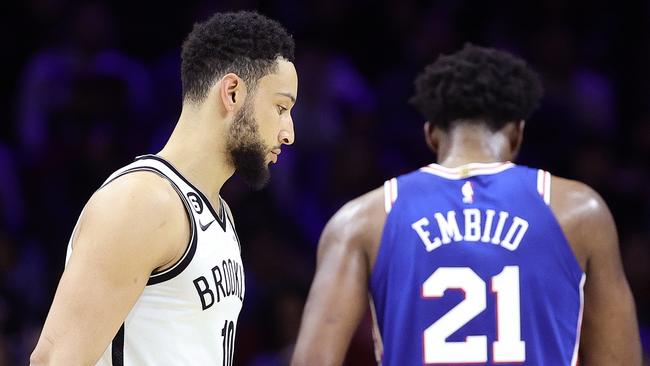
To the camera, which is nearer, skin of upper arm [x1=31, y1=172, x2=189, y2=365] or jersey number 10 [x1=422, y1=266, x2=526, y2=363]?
skin of upper arm [x1=31, y1=172, x2=189, y2=365]

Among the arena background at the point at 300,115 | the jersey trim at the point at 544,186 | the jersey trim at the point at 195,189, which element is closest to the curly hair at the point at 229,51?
the jersey trim at the point at 195,189

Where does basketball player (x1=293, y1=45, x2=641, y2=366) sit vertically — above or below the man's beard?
below

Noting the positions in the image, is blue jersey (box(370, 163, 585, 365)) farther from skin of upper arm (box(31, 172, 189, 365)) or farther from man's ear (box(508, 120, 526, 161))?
skin of upper arm (box(31, 172, 189, 365))

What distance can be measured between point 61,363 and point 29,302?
4.63 m

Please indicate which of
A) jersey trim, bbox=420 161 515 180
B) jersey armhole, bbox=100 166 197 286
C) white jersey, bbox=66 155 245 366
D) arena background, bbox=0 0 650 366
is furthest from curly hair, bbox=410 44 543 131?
arena background, bbox=0 0 650 366

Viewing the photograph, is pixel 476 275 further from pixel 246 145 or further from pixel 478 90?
pixel 246 145

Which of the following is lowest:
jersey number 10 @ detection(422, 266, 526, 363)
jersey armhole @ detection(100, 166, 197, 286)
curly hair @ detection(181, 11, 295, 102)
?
jersey number 10 @ detection(422, 266, 526, 363)

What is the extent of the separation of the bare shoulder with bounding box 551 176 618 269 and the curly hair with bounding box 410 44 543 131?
0.46 m

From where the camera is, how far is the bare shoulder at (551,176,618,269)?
11.5 feet

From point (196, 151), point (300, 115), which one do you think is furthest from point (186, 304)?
point (300, 115)

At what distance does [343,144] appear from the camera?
745 cm

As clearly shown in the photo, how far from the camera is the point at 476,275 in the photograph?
11.3 feet

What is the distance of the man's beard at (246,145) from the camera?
282 cm

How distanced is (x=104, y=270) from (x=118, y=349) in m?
0.28
